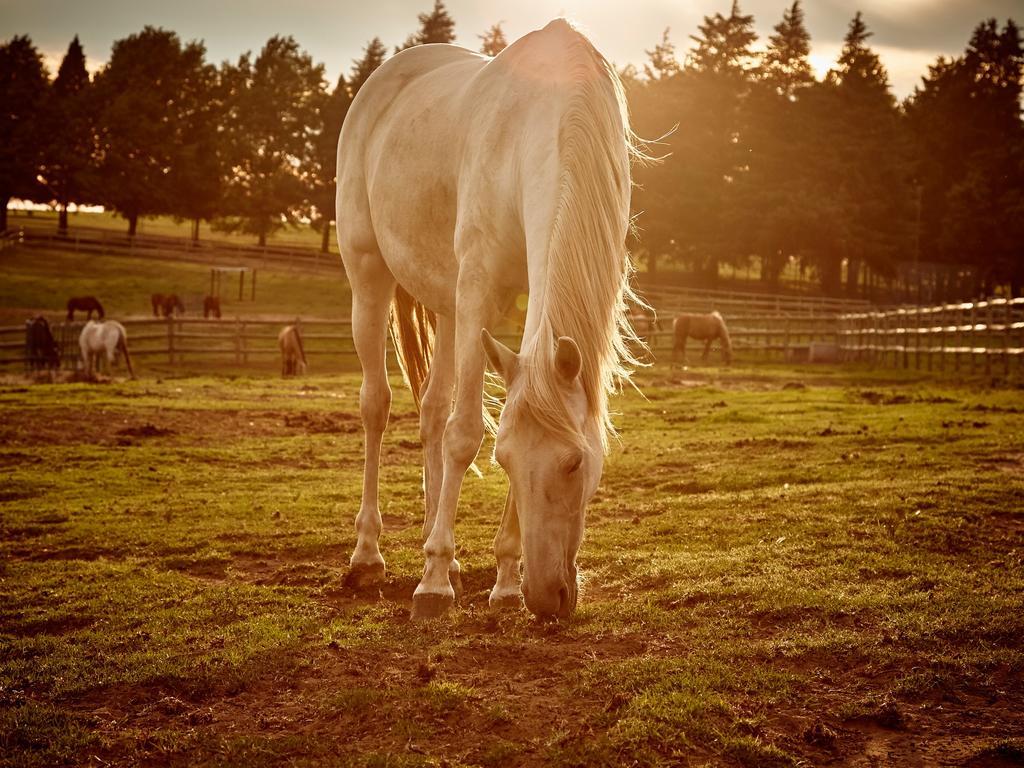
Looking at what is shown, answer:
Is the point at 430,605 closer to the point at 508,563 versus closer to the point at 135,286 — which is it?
the point at 508,563

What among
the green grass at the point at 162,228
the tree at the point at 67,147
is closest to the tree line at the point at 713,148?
the tree at the point at 67,147

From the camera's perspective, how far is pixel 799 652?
3133mm

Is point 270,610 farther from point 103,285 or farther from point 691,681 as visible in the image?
point 103,285

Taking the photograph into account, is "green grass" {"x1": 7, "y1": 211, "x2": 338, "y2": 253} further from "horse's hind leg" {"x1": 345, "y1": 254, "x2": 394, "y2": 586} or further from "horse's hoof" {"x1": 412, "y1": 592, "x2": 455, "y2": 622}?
"horse's hoof" {"x1": 412, "y1": 592, "x2": 455, "y2": 622}

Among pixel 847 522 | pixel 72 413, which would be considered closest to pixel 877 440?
pixel 847 522

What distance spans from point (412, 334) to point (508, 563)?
7.30ft

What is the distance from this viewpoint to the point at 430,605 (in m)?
3.80

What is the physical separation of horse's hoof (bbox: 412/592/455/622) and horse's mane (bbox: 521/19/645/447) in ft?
3.73

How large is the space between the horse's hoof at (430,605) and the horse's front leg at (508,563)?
7.5 inches

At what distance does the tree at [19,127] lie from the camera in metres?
51.1

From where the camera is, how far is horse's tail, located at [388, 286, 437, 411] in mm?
5699

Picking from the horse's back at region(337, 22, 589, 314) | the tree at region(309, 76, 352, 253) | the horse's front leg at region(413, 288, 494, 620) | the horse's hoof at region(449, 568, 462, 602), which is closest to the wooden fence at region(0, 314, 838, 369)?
the horse's back at region(337, 22, 589, 314)

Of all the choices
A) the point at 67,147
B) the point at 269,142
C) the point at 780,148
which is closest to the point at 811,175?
the point at 780,148

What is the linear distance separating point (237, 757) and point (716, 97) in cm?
5333
